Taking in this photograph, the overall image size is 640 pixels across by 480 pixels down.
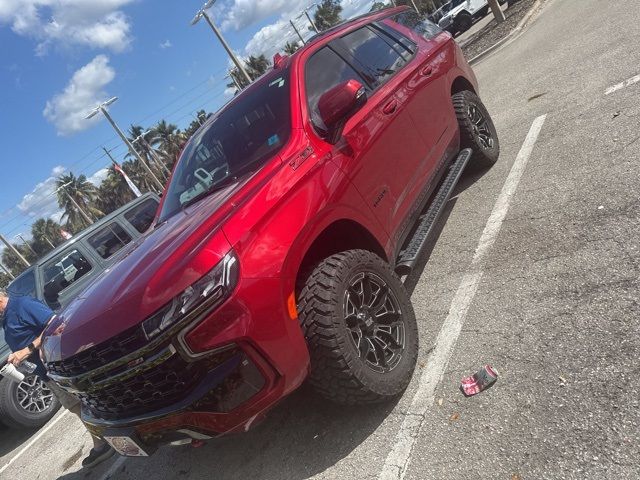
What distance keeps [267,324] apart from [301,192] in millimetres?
782

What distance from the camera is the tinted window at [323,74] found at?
3.41 metres

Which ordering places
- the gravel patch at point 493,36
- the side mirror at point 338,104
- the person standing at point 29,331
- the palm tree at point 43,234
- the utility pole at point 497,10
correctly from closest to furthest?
the side mirror at point 338,104 < the person standing at point 29,331 < the gravel patch at point 493,36 < the utility pole at point 497,10 < the palm tree at point 43,234

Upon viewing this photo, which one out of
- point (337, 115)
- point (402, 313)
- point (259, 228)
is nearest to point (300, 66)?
point (337, 115)

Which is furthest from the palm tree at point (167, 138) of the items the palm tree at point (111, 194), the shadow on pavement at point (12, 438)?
the shadow on pavement at point (12, 438)

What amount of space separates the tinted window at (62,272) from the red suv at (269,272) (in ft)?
11.8

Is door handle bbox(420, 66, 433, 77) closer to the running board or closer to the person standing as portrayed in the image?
the running board

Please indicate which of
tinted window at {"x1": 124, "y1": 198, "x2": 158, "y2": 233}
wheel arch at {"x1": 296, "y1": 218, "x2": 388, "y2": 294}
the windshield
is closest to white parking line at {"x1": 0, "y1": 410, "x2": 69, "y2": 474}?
tinted window at {"x1": 124, "y1": 198, "x2": 158, "y2": 233}

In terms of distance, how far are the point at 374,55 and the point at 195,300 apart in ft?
9.21

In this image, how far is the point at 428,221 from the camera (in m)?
3.85

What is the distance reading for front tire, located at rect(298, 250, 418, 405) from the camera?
2.50 meters

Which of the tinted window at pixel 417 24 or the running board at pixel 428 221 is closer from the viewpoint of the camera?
the running board at pixel 428 221

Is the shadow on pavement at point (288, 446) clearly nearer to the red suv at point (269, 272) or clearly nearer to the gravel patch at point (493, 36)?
the red suv at point (269, 272)

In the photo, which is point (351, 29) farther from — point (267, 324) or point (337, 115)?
point (267, 324)

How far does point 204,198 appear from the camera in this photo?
3.30 metres
